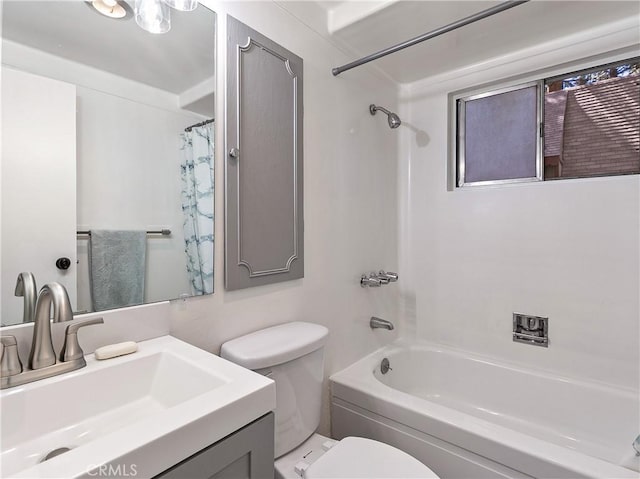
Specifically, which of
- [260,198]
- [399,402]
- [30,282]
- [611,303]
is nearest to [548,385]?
[611,303]

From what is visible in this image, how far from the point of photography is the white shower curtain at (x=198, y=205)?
1.20 m

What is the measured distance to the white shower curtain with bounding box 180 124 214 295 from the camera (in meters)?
1.20

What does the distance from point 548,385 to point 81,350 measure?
2163mm

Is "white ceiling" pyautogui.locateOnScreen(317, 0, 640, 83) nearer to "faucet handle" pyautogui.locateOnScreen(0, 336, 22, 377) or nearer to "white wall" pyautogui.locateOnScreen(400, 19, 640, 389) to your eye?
"white wall" pyautogui.locateOnScreen(400, 19, 640, 389)

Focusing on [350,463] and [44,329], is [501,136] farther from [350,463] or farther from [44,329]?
[44,329]

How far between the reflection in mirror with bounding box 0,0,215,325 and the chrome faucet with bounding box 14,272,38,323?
1 centimetres

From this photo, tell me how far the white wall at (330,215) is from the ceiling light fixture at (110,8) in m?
0.33

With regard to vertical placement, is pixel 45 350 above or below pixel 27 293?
below

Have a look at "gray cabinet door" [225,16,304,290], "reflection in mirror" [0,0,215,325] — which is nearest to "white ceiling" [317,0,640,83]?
"gray cabinet door" [225,16,304,290]

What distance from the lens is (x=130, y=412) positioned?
0.91 metres

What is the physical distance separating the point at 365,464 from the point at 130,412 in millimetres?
783

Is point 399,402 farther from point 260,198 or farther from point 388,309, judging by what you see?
point 260,198

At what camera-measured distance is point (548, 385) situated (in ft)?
6.12

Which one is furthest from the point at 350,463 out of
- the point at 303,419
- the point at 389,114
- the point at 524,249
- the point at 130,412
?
the point at 389,114
